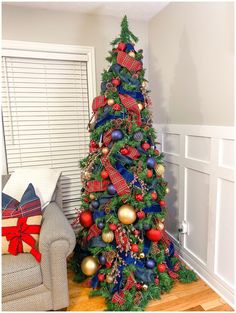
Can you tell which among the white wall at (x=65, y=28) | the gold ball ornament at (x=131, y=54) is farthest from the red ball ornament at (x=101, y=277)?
the white wall at (x=65, y=28)

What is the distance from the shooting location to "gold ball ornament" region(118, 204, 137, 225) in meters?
1.60

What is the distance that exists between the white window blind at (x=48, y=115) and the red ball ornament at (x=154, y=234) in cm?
106

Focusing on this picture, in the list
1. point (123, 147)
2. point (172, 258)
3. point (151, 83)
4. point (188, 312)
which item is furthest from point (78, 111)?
point (188, 312)

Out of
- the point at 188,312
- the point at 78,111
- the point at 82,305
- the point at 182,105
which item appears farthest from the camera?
the point at 78,111

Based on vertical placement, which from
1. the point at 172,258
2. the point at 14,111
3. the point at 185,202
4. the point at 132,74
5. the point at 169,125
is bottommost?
the point at 172,258

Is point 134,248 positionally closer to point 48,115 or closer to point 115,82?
point 115,82

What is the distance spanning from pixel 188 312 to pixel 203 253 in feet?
1.55

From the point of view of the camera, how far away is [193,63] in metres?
1.88

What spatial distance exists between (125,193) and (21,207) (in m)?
0.76

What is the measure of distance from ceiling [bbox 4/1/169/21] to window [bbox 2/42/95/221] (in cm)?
33

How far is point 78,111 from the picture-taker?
96.3 inches

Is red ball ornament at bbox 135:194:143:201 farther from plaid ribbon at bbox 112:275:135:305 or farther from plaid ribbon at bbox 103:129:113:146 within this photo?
plaid ribbon at bbox 112:275:135:305

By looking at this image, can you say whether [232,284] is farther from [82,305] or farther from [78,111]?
[78,111]

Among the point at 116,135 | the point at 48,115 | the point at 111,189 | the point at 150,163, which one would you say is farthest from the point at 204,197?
the point at 48,115
